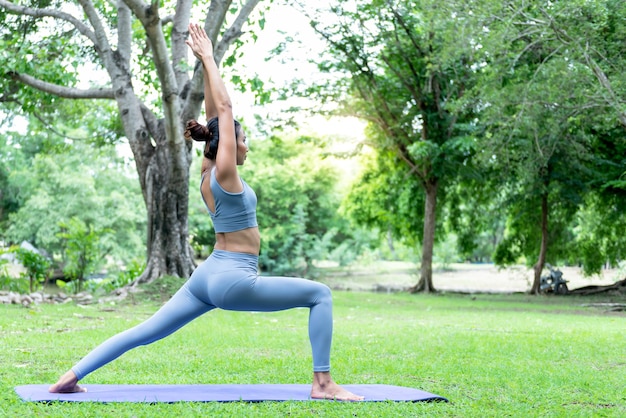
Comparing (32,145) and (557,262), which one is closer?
(557,262)

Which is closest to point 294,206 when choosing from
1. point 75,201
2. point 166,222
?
point 75,201

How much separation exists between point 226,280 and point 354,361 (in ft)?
9.73

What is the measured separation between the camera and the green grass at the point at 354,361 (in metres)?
5.02

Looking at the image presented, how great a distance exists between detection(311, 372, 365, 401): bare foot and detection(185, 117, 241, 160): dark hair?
1748mm

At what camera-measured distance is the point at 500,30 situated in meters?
14.0

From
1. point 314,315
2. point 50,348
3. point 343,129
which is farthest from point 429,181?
point 314,315

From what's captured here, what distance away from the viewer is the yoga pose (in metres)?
5.05

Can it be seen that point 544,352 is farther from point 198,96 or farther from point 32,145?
point 32,145

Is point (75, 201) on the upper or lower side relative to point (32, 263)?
upper

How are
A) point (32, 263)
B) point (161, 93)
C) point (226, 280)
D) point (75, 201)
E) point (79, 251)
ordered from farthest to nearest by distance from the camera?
point (75, 201) < point (79, 251) < point (32, 263) < point (161, 93) < point (226, 280)

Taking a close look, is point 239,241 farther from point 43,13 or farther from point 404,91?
point 404,91

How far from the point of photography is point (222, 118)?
5.08 metres

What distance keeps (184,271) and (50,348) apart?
822 centimetres

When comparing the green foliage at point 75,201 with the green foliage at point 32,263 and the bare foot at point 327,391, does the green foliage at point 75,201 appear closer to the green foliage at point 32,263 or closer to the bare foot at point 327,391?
the green foliage at point 32,263
